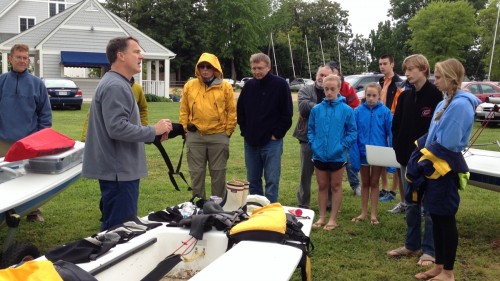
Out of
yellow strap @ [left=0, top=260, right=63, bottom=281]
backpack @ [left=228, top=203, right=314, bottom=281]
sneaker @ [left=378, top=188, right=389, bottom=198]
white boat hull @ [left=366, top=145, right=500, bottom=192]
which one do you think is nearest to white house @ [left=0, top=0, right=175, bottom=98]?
sneaker @ [left=378, top=188, right=389, bottom=198]

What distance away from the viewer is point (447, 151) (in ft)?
13.7

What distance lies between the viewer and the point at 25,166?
198 inches

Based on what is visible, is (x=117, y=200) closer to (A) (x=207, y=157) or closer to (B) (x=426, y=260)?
(A) (x=207, y=157)

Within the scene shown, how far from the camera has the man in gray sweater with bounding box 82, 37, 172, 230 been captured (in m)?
3.88

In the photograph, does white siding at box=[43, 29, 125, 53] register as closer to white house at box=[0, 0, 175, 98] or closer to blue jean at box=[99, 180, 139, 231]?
white house at box=[0, 0, 175, 98]

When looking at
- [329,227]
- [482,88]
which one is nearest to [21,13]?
[482,88]

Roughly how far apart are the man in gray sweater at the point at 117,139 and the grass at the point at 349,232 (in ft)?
5.33

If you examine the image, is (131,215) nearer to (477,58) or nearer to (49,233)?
(49,233)

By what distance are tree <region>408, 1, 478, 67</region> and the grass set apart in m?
40.7

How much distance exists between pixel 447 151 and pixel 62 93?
19.6m

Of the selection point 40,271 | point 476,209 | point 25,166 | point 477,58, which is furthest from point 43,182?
point 477,58

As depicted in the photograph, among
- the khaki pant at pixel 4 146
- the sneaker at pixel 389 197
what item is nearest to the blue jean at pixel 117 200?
the khaki pant at pixel 4 146

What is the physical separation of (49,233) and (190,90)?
2.18m

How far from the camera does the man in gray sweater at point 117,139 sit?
12.7 ft
